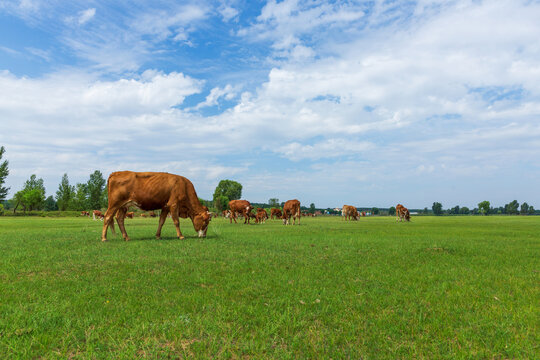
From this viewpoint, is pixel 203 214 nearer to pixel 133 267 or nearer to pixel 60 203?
pixel 133 267

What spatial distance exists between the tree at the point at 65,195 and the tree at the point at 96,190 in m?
5.24

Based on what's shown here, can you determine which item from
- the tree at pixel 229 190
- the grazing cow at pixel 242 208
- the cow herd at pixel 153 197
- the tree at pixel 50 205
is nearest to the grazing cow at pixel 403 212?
the grazing cow at pixel 242 208

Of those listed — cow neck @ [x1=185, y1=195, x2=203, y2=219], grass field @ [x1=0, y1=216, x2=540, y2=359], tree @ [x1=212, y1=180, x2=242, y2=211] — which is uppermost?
tree @ [x1=212, y1=180, x2=242, y2=211]

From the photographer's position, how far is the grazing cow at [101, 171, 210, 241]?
48.3ft

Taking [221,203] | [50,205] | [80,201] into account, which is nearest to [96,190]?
[80,201]

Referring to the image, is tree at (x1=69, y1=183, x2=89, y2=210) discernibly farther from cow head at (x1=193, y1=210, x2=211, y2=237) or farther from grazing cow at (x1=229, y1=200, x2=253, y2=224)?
cow head at (x1=193, y1=210, x2=211, y2=237)

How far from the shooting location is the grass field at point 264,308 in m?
4.16

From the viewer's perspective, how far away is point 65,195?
104m

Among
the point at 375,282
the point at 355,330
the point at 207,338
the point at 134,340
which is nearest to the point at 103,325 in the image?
the point at 134,340

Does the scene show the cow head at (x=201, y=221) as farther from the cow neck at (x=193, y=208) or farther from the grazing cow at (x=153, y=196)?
the cow neck at (x=193, y=208)

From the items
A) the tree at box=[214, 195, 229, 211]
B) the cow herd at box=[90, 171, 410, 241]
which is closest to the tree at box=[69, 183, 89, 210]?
the tree at box=[214, 195, 229, 211]

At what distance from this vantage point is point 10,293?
19.7 feet

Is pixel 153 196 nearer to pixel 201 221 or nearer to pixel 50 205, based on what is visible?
pixel 201 221

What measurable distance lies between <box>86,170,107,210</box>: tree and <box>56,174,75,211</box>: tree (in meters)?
5.24
